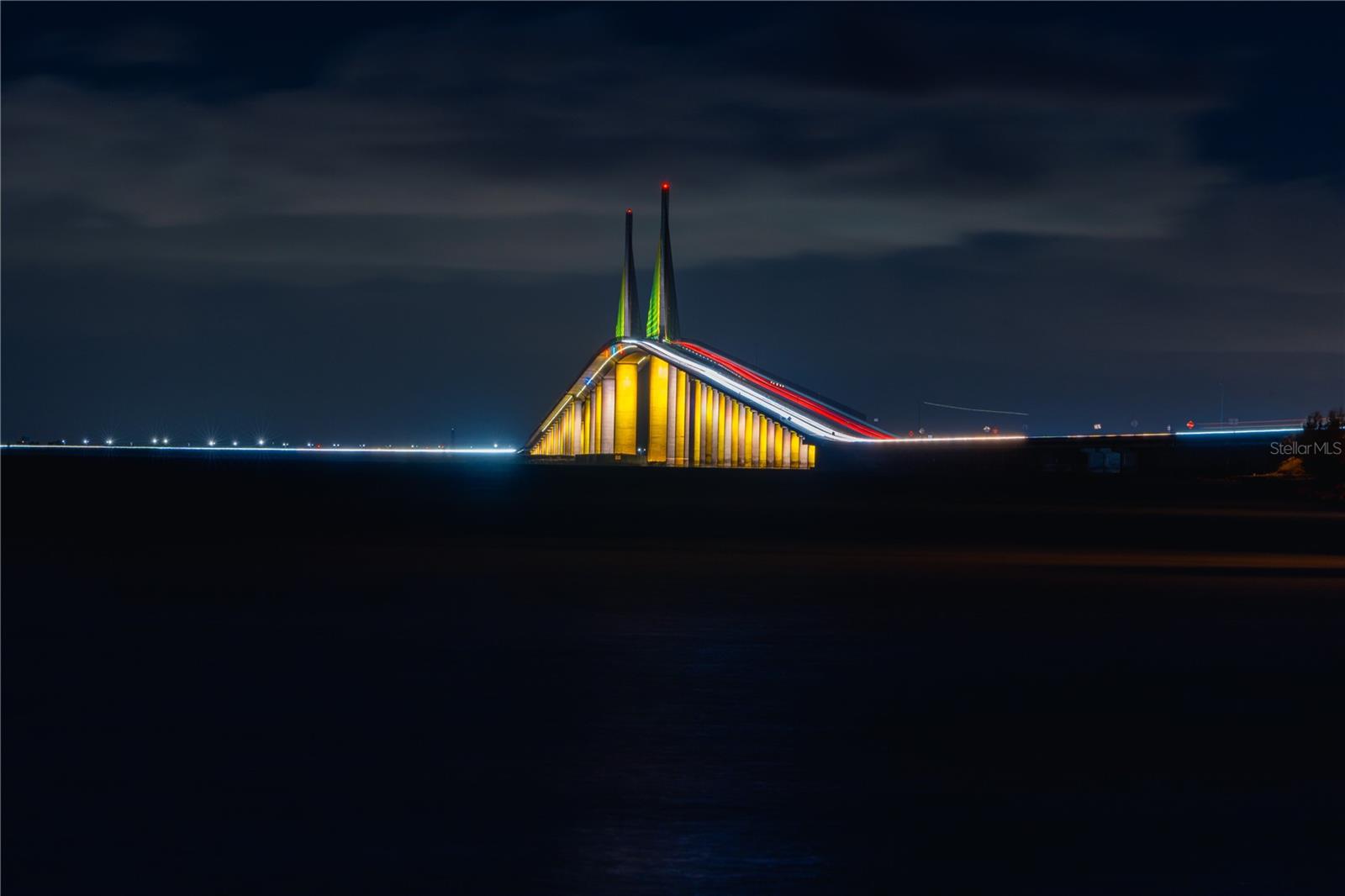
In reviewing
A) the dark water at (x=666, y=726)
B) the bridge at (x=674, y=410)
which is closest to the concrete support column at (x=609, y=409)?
the bridge at (x=674, y=410)

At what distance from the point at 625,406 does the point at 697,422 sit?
577 inches

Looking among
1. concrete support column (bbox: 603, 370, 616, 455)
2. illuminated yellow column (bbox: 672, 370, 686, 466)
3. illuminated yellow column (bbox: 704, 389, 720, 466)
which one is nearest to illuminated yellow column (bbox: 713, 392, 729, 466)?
illuminated yellow column (bbox: 704, 389, 720, 466)

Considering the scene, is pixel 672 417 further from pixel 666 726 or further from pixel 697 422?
pixel 666 726

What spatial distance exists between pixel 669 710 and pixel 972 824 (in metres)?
2.91

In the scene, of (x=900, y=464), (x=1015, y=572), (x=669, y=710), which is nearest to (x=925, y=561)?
(x=1015, y=572)

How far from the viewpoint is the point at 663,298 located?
13988 cm

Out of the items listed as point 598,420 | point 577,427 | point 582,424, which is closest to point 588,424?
point 582,424

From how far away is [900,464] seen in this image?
10256cm

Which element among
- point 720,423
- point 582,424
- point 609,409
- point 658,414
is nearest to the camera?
point 720,423

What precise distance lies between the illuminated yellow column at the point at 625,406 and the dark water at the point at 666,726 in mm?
116515

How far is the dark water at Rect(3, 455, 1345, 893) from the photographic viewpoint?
19.8 ft

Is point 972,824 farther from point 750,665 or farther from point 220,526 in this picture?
point 220,526

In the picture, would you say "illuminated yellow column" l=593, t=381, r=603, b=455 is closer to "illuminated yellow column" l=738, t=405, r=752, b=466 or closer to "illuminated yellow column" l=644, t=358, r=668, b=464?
"illuminated yellow column" l=644, t=358, r=668, b=464

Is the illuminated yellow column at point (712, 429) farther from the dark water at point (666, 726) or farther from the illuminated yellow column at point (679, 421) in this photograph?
the dark water at point (666, 726)
